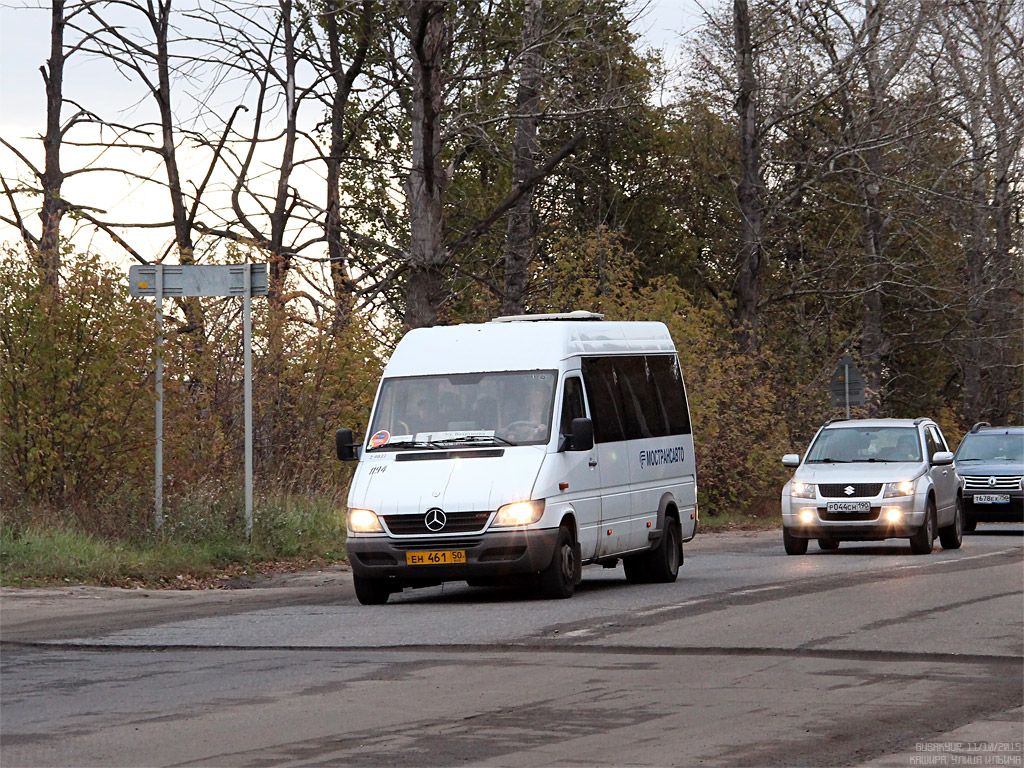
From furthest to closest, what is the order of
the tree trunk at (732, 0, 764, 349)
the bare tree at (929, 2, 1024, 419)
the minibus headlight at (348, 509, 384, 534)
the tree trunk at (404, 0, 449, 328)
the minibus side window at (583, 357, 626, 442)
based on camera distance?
1. the bare tree at (929, 2, 1024, 419)
2. the tree trunk at (732, 0, 764, 349)
3. the tree trunk at (404, 0, 449, 328)
4. the minibus side window at (583, 357, 626, 442)
5. the minibus headlight at (348, 509, 384, 534)

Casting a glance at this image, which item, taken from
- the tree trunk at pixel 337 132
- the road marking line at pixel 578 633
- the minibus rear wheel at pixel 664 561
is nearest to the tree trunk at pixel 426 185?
the tree trunk at pixel 337 132

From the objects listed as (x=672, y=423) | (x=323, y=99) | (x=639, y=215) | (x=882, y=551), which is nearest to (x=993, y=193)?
(x=639, y=215)

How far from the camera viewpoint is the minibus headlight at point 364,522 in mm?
14656

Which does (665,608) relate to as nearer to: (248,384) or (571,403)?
(571,403)

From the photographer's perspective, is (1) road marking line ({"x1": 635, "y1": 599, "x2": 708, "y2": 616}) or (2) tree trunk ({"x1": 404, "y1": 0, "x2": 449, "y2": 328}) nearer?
(1) road marking line ({"x1": 635, "y1": 599, "x2": 708, "y2": 616})

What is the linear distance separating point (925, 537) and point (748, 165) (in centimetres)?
1735

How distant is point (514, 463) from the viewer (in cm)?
1477

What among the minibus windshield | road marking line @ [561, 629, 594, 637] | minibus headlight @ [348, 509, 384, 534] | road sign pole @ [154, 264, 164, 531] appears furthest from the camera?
road sign pole @ [154, 264, 164, 531]

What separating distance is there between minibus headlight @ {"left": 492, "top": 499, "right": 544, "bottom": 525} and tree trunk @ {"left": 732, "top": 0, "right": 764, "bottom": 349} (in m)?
22.7

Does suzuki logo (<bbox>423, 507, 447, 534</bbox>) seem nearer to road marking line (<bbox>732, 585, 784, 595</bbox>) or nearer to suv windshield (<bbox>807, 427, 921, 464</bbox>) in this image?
road marking line (<bbox>732, 585, 784, 595</bbox>)

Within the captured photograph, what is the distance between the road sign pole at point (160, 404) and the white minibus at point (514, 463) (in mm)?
3909

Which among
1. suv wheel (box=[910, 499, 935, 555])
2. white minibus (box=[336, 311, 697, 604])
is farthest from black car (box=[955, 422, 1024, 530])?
white minibus (box=[336, 311, 697, 604])

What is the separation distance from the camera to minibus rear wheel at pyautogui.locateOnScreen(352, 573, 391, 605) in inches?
588

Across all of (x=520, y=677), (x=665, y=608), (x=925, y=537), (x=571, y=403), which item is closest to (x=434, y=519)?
(x=571, y=403)
